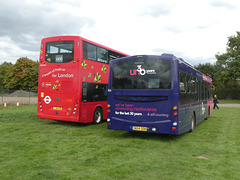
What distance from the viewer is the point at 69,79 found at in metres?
10.9

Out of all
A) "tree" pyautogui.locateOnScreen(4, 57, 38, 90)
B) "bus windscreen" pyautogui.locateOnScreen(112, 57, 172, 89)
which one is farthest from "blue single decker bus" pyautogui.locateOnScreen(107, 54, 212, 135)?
"tree" pyautogui.locateOnScreen(4, 57, 38, 90)

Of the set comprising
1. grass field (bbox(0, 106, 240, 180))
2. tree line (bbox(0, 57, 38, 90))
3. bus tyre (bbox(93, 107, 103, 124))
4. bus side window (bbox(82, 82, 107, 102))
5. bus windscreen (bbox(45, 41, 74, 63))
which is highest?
tree line (bbox(0, 57, 38, 90))

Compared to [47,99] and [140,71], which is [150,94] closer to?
[140,71]

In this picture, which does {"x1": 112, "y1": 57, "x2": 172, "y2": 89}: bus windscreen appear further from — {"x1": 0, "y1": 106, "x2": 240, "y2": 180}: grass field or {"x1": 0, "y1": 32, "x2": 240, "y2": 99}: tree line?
{"x1": 0, "y1": 32, "x2": 240, "y2": 99}: tree line

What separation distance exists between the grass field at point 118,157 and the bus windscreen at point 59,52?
150 inches

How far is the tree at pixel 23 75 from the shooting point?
58562 mm

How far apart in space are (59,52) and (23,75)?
170ft

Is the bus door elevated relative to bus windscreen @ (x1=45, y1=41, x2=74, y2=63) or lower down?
lower down

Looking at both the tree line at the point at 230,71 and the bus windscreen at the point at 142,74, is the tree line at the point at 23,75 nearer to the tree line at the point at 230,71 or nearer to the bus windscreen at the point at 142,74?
the tree line at the point at 230,71

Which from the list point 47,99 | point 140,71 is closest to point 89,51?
point 47,99

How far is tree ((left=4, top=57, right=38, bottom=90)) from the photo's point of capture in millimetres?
58562

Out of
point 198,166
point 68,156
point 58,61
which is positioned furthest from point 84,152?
point 58,61

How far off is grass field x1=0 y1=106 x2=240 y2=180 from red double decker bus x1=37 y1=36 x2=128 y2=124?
86.3 inches

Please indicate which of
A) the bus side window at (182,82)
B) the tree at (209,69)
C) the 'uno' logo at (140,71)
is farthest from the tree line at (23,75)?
the bus side window at (182,82)
